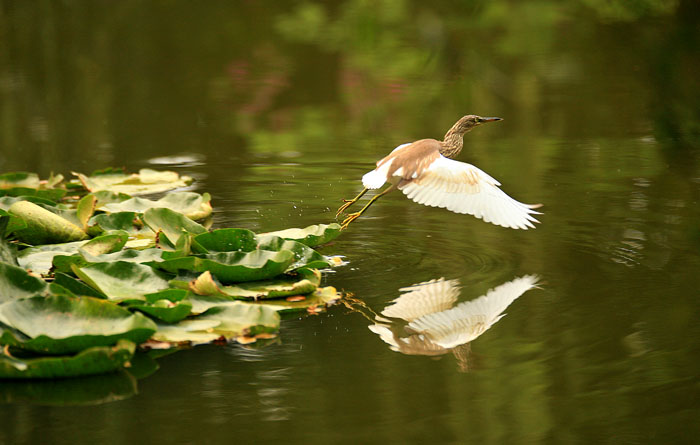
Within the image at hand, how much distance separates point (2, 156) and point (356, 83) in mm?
4164

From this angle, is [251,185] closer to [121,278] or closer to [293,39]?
[121,278]

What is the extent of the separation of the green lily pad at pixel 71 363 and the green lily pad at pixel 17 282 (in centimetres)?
37

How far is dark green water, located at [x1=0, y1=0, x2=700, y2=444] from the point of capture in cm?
277

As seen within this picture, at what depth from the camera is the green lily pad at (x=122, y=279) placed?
3.34 m

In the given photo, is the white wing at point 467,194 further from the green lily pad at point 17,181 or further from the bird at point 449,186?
the green lily pad at point 17,181

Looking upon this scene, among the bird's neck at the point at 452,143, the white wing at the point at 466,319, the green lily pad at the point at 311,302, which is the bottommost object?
the white wing at the point at 466,319

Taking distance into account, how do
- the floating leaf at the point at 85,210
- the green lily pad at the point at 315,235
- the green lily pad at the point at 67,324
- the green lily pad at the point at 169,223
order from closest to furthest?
the green lily pad at the point at 67,324, the green lily pad at the point at 169,223, the green lily pad at the point at 315,235, the floating leaf at the point at 85,210

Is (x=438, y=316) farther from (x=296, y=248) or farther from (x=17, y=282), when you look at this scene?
(x=17, y=282)

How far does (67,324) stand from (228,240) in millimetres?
999

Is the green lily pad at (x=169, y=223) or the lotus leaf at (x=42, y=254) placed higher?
the green lily pad at (x=169, y=223)

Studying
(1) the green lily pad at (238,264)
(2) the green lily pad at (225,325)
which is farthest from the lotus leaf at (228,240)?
(2) the green lily pad at (225,325)

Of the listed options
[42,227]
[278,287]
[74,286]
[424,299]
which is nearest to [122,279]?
[74,286]

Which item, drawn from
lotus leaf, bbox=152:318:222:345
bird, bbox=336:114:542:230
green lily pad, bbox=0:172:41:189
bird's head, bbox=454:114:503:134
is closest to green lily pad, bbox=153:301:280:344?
lotus leaf, bbox=152:318:222:345

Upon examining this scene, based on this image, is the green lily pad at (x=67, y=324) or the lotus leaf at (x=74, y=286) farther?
the lotus leaf at (x=74, y=286)
